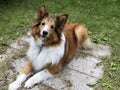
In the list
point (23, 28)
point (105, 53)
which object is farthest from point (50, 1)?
point (105, 53)

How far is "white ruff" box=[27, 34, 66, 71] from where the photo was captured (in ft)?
15.1

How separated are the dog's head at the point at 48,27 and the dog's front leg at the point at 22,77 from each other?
52cm

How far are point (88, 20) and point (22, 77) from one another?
9.51 ft

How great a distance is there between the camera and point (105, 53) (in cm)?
552

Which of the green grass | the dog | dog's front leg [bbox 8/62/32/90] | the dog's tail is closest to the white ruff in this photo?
the dog

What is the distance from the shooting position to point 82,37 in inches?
215

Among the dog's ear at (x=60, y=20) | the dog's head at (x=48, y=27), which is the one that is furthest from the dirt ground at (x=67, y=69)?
the dog's ear at (x=60, y=20)

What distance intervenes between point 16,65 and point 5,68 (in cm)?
20

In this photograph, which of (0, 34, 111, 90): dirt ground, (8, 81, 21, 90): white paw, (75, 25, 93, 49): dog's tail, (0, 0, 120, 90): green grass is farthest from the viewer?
(75, 25, 93, 49): dog's tail

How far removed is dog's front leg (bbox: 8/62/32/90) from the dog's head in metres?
0.52

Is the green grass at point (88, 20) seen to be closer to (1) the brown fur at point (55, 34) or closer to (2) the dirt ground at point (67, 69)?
(2) the dirt ground at point (67, 69)

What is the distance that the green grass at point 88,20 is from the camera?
5.09 meters

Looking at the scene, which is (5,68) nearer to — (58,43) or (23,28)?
(58,43)

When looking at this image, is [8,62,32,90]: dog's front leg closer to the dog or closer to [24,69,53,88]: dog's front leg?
the dog
